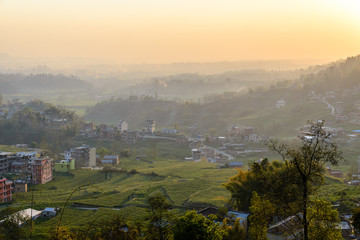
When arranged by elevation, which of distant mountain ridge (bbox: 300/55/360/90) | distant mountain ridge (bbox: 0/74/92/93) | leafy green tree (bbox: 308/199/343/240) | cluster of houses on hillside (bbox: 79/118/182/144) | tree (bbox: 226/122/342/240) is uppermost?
distant mountain ridge (bbox: 300/55/360/90)

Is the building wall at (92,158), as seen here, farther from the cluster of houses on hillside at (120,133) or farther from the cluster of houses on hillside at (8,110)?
the cluster of houses on hillside at (8,110)

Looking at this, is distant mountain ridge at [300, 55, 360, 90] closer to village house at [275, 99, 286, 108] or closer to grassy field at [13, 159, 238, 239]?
village house at [275, 99, 286, 108]

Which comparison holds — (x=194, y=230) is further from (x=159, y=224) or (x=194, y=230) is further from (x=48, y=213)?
(x=48, y=213)

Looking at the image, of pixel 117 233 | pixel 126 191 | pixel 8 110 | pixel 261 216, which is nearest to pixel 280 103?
pixel 8 110

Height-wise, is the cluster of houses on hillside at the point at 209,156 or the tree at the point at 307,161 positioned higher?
the tree at the point at 307,161

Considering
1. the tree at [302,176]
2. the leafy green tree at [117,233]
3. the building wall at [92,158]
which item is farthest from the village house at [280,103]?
the leafy green tree at [117,233]

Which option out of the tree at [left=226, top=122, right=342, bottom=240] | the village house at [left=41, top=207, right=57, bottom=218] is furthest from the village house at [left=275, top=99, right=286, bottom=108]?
the tree at [left=226, top=122, right=342, bottom=240]

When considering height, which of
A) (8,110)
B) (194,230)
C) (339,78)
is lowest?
(8,110)

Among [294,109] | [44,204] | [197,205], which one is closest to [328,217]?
[197,205]

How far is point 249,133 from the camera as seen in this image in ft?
158

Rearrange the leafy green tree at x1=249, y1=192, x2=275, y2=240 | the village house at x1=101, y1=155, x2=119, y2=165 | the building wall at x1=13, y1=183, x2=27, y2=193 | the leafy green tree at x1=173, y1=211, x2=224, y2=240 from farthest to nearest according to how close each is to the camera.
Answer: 1. the village house at x1=101, y1=155, x2=119, y2=165
2. the building wall at x1=13, y1=183, x2=27, y2=193
3. the leafy green tree at x1=249, y1=192, x2=275, y2=240
4. the leafy green tree at x1=173, y1=211, x2=224, y2=240

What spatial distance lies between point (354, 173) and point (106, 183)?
16956mm

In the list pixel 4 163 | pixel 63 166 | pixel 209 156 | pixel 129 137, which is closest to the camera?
pixel 4 163

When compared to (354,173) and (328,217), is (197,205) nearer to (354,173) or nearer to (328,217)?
(328,217)
